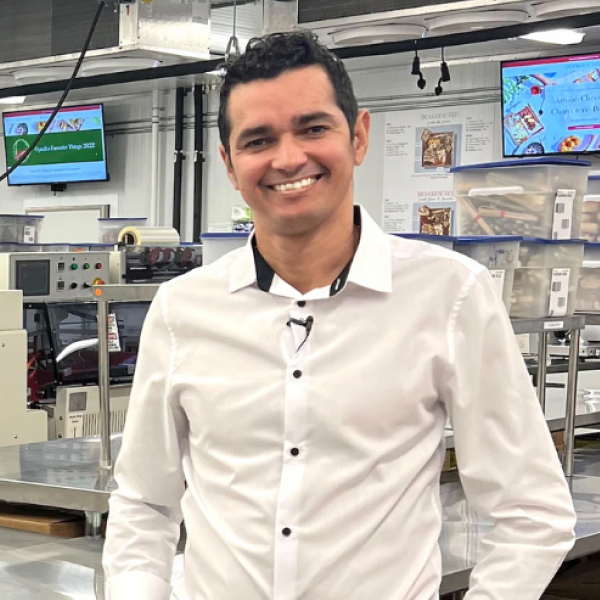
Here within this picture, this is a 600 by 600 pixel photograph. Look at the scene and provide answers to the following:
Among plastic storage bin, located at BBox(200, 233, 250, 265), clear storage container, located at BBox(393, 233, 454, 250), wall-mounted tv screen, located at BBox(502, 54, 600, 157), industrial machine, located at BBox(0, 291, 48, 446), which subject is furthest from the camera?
wall-mounted tv screen, located at BBox(502, 54, 600, 157)

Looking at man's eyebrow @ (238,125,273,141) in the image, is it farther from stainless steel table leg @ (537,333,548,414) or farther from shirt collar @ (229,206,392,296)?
stainless steel table leg @ (537,333,548,414)

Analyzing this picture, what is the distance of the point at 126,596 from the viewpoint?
4.53 ft

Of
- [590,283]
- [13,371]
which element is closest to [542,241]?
[590,283]

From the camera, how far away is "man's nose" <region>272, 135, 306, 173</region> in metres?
1.24

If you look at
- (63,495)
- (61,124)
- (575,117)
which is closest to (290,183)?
(63,495)

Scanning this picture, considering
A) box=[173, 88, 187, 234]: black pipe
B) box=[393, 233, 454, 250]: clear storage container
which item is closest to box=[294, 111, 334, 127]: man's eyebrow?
box=[393, 233, 454, 250]: clear storage container

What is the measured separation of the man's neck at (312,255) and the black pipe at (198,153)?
28.4 ft

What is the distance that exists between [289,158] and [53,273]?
12.2 feet

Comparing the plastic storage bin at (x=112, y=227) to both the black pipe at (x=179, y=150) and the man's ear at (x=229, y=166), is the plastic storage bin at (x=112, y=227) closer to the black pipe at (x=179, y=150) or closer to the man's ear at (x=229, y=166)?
the black pipe at (x=179, y=150)

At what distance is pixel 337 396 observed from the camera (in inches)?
49.6

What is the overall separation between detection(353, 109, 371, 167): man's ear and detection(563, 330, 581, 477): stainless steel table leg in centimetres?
149

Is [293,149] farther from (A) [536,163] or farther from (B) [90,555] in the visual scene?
(A) [536,163]

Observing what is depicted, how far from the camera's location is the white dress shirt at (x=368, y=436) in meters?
1.24

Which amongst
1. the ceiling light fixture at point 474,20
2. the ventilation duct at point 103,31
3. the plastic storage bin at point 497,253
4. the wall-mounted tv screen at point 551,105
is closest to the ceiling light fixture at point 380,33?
the ceiling light fixture at point 474,20
